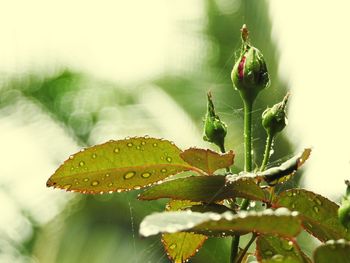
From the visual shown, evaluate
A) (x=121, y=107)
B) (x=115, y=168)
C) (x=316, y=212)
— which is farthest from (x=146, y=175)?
(x=121, y=107)

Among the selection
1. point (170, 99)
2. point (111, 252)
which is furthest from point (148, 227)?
point (170, 99)

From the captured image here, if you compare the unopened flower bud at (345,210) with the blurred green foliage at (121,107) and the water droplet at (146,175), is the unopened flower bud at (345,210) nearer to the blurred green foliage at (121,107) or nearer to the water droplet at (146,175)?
the water droplet at (146,175)

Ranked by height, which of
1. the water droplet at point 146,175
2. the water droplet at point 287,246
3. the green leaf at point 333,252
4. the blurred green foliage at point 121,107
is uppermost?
the green leaf at point 333,252

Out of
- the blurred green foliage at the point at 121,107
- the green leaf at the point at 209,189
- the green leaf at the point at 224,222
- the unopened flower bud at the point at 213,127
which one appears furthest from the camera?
the blurred green foliage at the point at 121,107

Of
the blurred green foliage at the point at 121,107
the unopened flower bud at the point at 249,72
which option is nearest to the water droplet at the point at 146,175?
the unopened flower bud at the point at 249,72

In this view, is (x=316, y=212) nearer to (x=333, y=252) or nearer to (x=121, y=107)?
(x=333, y=252)

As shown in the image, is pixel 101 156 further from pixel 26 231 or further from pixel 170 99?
pixel 170 99
